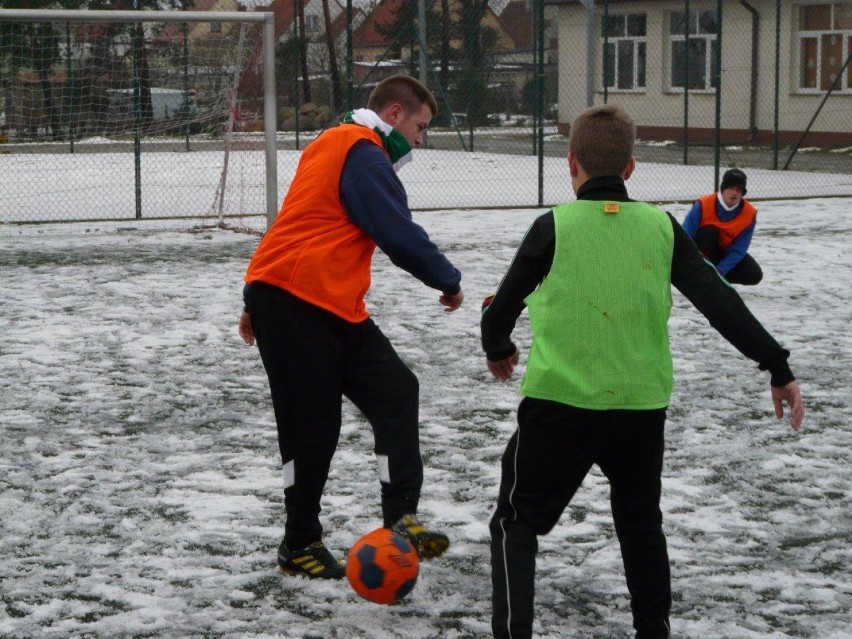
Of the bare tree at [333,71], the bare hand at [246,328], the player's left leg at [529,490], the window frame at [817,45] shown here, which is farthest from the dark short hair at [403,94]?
the window frame at [817,45]

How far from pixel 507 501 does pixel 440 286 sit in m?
0.92

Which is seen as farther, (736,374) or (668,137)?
(668,137)

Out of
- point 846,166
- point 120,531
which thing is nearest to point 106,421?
point 120,531

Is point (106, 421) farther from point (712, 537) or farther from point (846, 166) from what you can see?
point (846, 166)

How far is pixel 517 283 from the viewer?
3.17 m

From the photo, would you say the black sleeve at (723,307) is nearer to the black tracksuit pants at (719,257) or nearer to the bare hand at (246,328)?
the bare hand at (246,328)

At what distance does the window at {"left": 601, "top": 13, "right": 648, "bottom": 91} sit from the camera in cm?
3188

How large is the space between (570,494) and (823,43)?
91.1 feet

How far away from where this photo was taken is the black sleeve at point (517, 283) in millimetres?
3119

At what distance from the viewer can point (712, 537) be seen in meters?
4.32

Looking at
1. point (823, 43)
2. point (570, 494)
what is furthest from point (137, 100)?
point (823, 43)

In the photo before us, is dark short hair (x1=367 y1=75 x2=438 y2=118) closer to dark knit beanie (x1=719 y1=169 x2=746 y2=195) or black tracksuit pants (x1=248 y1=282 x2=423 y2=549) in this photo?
black tracksuit pants (x1=248 y1=282 x2=423 y2=549)

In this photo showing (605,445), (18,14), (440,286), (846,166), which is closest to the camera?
(605,445)

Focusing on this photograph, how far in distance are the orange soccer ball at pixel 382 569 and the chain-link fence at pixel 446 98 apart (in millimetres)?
10151
